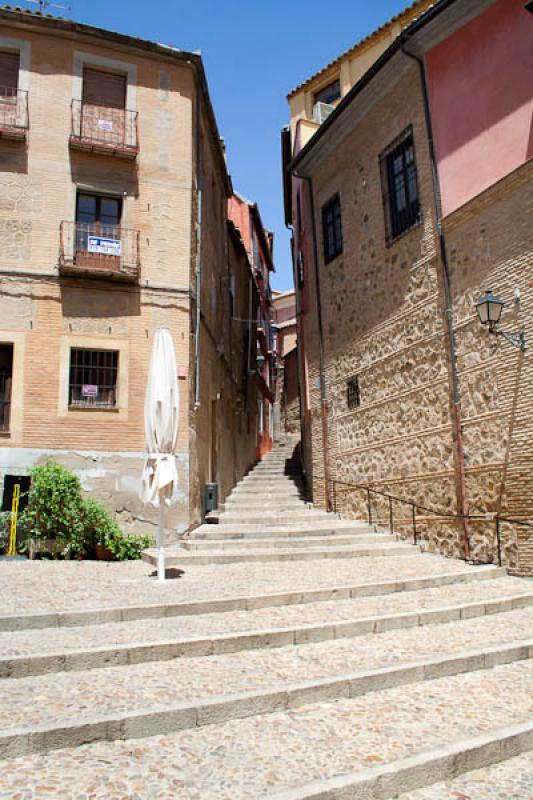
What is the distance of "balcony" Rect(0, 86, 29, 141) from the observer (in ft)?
37.8

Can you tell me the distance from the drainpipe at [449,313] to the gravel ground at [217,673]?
3702mm

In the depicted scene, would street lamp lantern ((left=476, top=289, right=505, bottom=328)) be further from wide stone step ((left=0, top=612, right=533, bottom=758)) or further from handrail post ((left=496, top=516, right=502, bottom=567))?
wide stone step ((left=0, top=612, right=533, bottom=758))

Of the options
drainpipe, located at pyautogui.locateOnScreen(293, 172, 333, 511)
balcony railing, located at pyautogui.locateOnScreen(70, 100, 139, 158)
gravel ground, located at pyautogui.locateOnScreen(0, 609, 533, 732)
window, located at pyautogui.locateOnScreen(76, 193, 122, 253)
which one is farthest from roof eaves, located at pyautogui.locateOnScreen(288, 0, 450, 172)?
gravel ground, located at pyautogui.locateOnScreen(0, 609, 533, 732)

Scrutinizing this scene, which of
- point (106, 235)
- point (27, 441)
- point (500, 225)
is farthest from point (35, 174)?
point (500, 225)

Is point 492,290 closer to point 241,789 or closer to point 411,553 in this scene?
point 411,553

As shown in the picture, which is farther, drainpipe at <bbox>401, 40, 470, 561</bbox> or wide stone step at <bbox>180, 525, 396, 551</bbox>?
wide stone step at <bbox>180, 525, 396, 551</bbox>

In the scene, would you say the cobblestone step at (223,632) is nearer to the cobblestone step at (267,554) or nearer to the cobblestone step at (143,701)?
the cobblestone step at (143,701)

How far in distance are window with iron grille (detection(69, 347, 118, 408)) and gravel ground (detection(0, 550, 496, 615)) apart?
3.24 m

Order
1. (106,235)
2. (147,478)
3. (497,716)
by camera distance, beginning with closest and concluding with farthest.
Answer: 1. (497,716)
2. (147,478)
3. (106,235)

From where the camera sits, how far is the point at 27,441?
1081 centimetres

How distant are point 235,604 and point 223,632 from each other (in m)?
1.01

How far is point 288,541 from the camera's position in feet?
34.8

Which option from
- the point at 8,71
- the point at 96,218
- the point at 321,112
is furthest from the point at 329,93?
the point at 96,218

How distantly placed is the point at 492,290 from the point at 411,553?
472 centimetres
